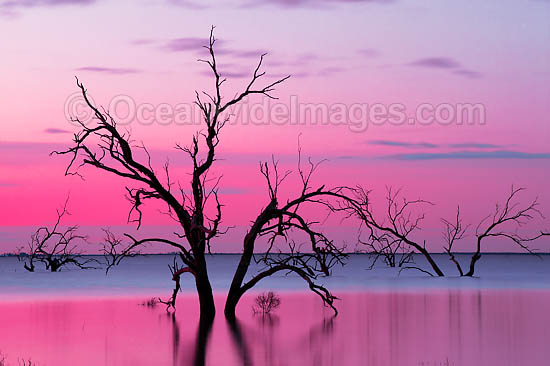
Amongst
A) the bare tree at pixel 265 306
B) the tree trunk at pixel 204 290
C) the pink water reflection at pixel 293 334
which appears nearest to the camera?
the pink water reflection at pixel 293 334

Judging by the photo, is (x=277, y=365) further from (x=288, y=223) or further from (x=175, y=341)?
(x=288, y=223)

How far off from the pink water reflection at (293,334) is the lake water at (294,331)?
0.08ft

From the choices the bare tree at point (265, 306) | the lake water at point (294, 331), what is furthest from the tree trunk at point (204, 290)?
the bare tree at point (265, 306)

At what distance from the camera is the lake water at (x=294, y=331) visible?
1748 centimetres

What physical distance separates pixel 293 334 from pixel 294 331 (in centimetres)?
61

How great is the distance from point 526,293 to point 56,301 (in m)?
17.2

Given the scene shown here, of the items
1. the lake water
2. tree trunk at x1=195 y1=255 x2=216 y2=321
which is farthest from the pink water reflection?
tree trunk at x1=195 y1=255 x2=216 y2=321

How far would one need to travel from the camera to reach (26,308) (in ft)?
95.7

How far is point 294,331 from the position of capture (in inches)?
858

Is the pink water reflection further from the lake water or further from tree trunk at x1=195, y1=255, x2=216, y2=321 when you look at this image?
tree trunk at x1=195, y1=255, x2=216, y2=321

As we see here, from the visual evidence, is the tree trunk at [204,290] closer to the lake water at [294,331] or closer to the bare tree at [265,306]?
the lake water at [294,331]

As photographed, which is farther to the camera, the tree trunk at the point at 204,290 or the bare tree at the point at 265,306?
the bare tree at the point at 265,306

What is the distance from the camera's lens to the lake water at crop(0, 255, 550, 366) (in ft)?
57.4

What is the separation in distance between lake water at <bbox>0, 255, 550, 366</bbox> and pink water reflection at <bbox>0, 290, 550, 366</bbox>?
0.02 metres
